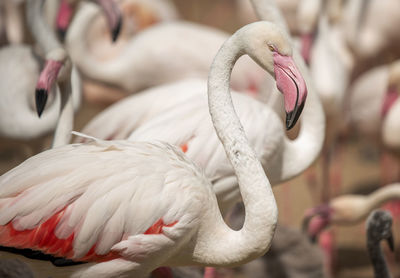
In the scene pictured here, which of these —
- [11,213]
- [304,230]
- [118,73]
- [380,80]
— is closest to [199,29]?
[118,73]

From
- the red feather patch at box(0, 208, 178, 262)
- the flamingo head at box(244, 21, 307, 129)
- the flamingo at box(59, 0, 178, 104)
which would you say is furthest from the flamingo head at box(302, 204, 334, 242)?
the flamingo at box(59, 0, 178, 104)

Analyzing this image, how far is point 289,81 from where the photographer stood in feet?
9.57

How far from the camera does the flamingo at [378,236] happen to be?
12.3ft

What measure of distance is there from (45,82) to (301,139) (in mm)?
1267

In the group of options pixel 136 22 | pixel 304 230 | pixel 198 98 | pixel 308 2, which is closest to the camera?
pixel 198 98

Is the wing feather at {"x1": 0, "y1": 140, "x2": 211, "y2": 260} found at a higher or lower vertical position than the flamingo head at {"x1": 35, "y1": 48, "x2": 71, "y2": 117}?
lower

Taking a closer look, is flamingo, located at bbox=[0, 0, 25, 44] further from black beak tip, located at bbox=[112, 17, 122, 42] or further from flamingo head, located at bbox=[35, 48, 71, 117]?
flamingo head, located at bbox=[35, 48, 71, 117]

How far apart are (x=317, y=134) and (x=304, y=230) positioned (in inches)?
28.0

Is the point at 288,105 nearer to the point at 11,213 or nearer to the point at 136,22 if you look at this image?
the point at 11,213

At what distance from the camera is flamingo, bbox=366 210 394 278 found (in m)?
3.74

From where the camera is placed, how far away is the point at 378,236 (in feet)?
12.3

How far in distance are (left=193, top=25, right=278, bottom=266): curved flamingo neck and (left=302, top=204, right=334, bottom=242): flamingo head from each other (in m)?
1.50

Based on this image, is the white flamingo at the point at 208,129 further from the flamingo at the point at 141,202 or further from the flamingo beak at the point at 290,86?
the flamingo beak at the point at 290,86

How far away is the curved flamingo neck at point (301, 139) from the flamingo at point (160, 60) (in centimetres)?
121
